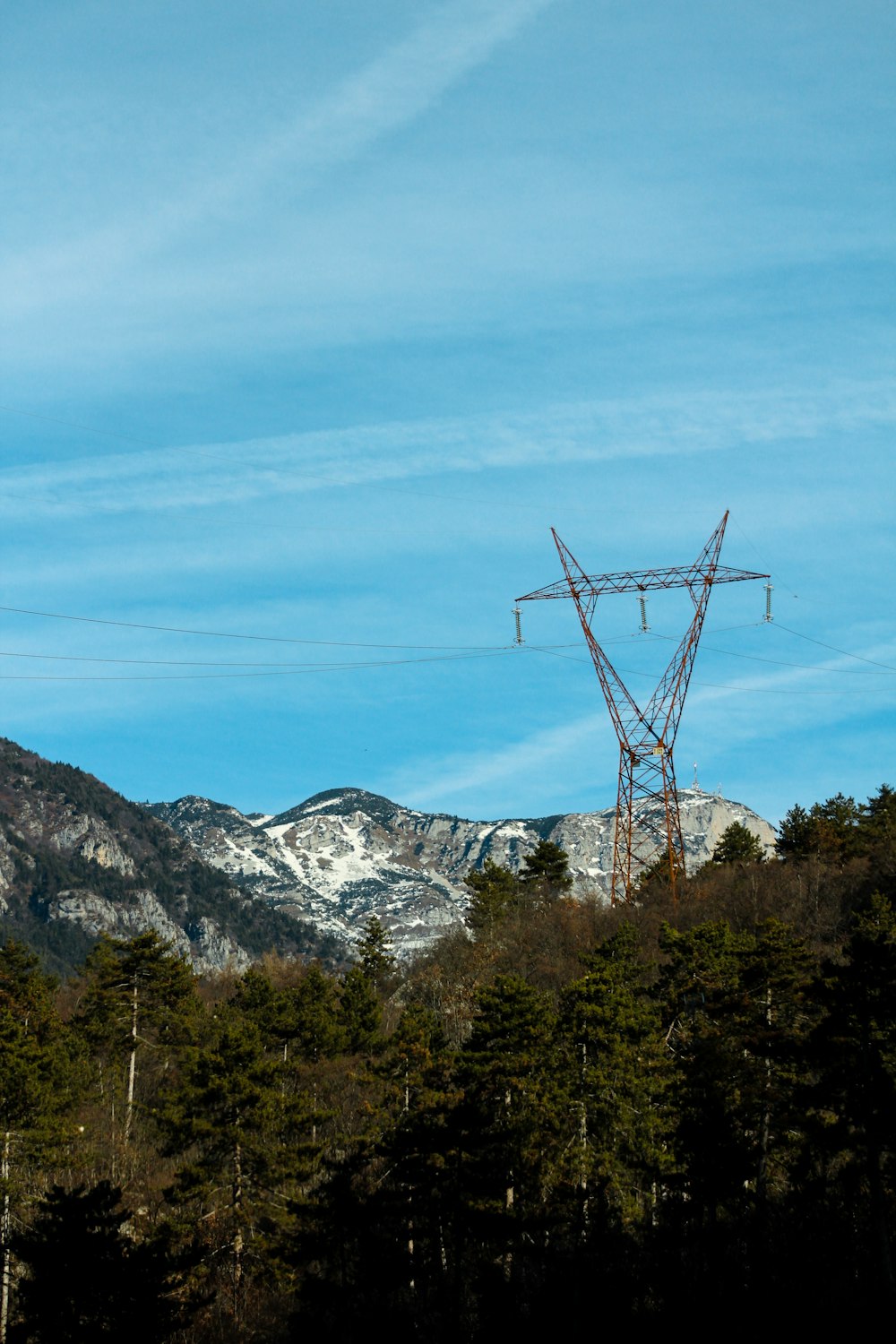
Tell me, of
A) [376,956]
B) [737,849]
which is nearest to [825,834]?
[737,849]

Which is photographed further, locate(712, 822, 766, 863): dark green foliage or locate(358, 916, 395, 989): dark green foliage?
locate(712, 822, 766, 863): dark green foliage

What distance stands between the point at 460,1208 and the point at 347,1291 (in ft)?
17.2

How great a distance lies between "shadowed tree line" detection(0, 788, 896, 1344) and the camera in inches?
1390

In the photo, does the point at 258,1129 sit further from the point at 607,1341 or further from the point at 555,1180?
the point at 607,1341

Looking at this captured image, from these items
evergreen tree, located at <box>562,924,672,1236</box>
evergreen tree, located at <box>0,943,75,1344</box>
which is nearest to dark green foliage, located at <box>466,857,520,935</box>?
evergreen tree, located at <box>0,943,75,1344</box>

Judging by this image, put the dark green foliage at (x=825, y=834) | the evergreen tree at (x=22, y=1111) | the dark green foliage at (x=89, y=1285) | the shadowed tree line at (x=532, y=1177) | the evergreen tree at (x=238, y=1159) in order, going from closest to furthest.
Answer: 1. the dark green foliage at (x=89, y=1285)
2. the shadowed tree line at (x=532, y=1177)
3. the evergreen tree at (x=22, y=1111)
4. the evergreen tree at (x=238, y=1159)
5. the dark green foliage at (x=825, y=834)

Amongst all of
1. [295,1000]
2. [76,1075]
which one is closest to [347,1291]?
[76,1075]

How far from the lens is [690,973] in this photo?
61.1m

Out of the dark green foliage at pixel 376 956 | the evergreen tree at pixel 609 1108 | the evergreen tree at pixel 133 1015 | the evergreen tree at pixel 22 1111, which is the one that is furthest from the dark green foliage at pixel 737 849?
the evergreen tree at pixel 609 1108

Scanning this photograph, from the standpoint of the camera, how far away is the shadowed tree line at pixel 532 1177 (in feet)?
116

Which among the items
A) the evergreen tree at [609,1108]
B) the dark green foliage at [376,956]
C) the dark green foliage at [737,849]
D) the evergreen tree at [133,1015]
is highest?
the dark green foliage at [737,849]

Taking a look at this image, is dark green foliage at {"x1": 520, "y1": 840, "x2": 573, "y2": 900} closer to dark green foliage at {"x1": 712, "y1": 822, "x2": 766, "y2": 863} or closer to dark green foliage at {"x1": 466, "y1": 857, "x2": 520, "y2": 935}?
dark green foliage at {"x1": 466, "y1": 857, "x2": 520, "y2": 935}

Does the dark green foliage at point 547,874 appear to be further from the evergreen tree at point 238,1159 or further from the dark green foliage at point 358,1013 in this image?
the evergreen tree at point 238,1159

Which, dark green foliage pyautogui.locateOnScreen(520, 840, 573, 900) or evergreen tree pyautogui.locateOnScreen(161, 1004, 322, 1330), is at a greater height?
dark green foliage pyautogui.locateOnScreen(520, 840, 573, 900)
